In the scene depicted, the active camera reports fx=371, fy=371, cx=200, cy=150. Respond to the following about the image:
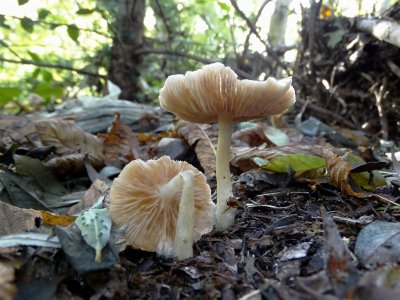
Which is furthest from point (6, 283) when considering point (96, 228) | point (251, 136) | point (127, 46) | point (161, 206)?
point (127, 46)

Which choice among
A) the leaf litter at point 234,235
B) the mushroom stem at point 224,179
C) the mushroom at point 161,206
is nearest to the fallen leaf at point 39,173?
the leaf litter at point 234,235

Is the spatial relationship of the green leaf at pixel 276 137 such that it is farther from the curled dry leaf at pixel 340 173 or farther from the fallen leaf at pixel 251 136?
the curled dry leaf at pixel 340 173

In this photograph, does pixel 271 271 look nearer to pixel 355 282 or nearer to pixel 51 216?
pixel 355 282

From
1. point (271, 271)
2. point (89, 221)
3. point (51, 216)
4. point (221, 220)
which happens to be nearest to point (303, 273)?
point (271, 271)

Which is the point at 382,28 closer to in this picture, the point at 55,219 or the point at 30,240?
the point at 55,219

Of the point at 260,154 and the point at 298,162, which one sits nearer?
the point at 298,162

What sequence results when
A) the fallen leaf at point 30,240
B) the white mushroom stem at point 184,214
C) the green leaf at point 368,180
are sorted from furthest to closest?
the green leaf at point 368,180, the white mushroom stem at point 184,214, the fallen leaf at point 30,240

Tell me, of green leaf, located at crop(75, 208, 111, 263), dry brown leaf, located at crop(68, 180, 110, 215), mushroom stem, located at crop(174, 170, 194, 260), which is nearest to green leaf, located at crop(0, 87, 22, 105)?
dry brown leaf, located at crop(68, 180, 110, 215)
